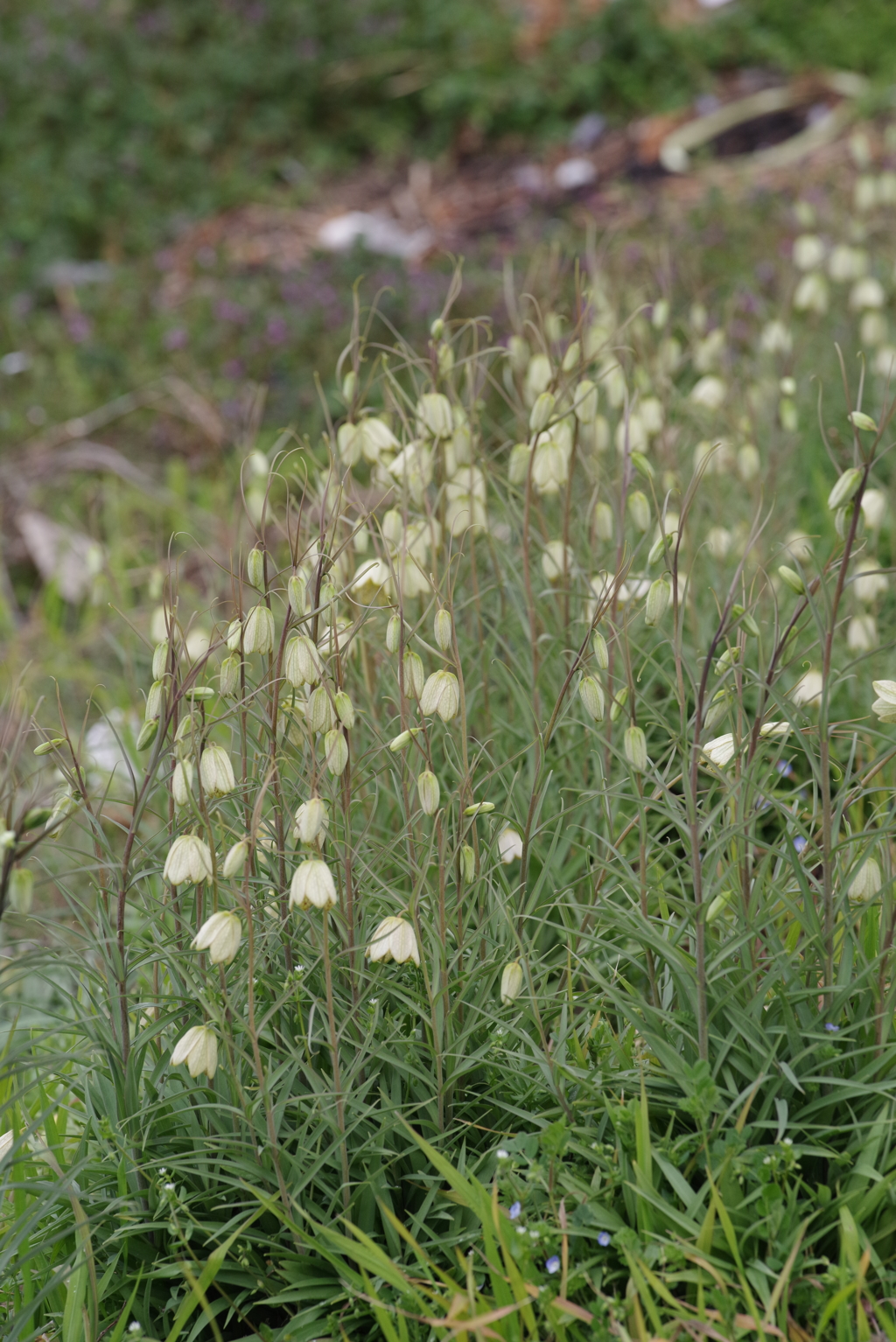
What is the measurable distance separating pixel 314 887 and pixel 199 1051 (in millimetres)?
302

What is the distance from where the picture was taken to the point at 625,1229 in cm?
172

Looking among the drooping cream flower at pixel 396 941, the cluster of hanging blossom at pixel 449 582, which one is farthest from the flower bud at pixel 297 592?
the drooping cream flower at pixel 396 941

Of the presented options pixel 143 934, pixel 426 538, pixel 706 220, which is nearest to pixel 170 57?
pixel 706 220

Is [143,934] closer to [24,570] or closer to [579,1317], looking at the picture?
[579,1317]

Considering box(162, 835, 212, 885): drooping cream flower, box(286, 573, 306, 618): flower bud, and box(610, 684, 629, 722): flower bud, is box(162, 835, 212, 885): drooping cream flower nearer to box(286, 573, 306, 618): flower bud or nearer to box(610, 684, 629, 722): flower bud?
box(286, 573, 306, 618): flower bud

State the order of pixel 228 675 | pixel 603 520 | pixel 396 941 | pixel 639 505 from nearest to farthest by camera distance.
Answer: pixel 396 941, pixel 228 675, pixel 639 505, pixel 603 520

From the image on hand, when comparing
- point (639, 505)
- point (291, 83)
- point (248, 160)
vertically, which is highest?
point (639, 505)

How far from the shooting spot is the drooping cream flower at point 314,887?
1626mm

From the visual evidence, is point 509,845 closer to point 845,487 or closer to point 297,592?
point 297,592

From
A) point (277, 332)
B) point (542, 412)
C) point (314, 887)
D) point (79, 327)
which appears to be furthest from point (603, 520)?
point (79, 327)

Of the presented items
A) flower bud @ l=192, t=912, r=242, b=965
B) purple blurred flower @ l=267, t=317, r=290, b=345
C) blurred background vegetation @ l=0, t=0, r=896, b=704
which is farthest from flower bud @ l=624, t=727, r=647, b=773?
purple blurred flower @ l=267, t=317, r=290, b=345

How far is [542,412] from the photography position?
2.16 metres

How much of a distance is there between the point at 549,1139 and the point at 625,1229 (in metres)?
0.16

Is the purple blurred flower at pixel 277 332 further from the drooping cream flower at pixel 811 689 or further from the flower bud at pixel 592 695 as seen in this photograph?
the flower bud at pixel 592 695
